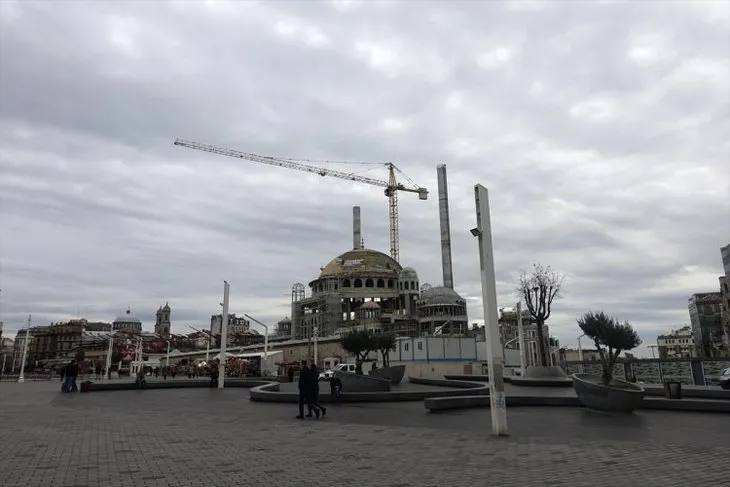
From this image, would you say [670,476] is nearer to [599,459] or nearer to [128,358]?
[599,459]

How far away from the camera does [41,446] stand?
8906 mm

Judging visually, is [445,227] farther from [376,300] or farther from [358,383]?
[358,383]

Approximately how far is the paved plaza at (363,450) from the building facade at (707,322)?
93476 mm

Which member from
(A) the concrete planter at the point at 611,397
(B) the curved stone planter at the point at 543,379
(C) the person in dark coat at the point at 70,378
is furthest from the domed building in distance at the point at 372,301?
(A) the concrete planter at the point at 611,397

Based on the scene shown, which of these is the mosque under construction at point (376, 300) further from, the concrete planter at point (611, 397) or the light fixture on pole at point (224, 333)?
the concrete planter at point (611, 397)

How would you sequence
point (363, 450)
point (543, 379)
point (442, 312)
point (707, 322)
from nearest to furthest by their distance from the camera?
point (363, 450) < point (543, 379) < point (442, 312) < point (707, 322)

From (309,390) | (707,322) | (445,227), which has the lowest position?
(309,390)

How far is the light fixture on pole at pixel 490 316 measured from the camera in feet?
33.8

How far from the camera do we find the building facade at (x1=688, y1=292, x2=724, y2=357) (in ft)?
302

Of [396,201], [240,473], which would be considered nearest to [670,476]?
[240,473]

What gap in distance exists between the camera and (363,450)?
28.4 feet

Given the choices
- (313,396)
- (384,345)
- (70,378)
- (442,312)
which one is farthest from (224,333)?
(442,312)

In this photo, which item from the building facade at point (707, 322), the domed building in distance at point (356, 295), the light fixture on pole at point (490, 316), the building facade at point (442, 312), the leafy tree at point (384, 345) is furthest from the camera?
the domed building in distance at point (356, 295)

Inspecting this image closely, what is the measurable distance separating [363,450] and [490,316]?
3.91 metres
